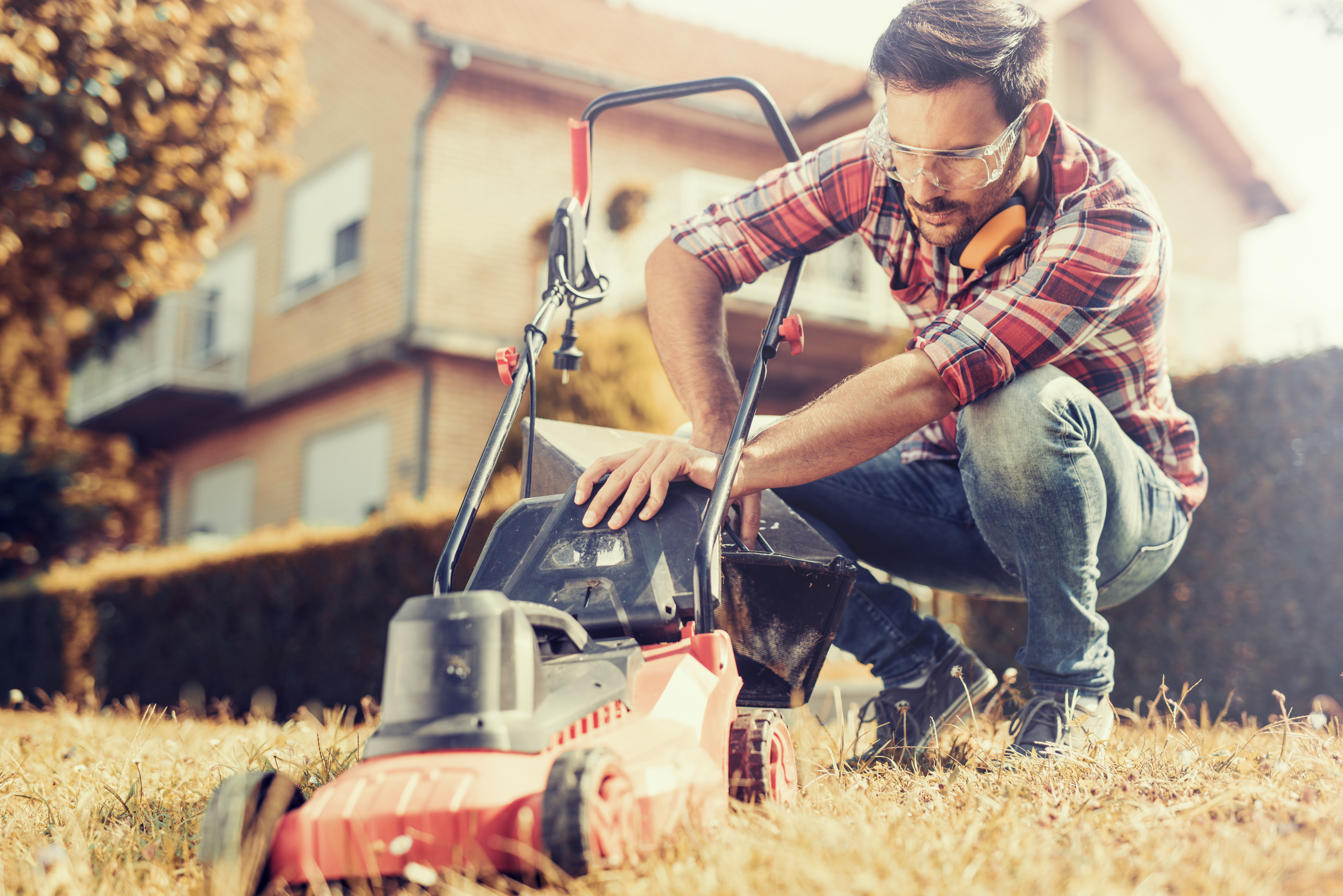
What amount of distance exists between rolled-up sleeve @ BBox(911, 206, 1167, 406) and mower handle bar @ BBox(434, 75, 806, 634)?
1.15 feet

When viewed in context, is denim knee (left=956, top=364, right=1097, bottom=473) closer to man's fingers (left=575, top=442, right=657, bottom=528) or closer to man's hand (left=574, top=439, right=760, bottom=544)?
man's hand (left=574, top=439, right=760, bottom=544)

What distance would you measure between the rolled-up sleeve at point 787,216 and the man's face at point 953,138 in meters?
0.29

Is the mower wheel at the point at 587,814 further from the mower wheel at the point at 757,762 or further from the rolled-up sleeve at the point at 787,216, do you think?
the rolled-up sleeve at the point at 787,216

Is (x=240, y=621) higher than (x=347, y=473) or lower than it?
lower

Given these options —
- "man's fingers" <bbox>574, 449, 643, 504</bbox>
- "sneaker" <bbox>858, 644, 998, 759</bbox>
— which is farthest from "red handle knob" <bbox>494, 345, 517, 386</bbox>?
"sneaker" <bbox>858, 644, 998, 759</bbox>

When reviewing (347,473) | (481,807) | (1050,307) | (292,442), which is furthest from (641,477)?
(292,442)

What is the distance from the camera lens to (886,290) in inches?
469

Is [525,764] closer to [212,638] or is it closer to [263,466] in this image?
[212,638]

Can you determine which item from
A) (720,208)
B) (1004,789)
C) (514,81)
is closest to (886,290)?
(514,81)

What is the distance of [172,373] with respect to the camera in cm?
1416

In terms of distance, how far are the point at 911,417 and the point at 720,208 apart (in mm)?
869

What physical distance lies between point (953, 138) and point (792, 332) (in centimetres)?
47

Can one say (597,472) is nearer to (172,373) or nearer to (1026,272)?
(1026,272)

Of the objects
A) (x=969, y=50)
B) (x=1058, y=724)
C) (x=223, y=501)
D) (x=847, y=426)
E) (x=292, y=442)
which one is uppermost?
(x=292, y=442)
